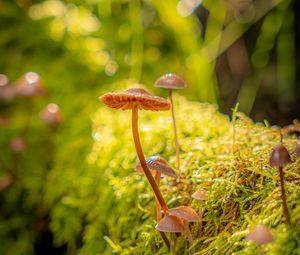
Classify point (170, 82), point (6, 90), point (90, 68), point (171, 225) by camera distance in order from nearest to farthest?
point (171, 225)
point (170, 82)
point (6, 90)
point (90, 68)

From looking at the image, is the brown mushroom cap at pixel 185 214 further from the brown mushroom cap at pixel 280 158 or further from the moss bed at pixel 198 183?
the brown mushroom cap at pixel 280 158

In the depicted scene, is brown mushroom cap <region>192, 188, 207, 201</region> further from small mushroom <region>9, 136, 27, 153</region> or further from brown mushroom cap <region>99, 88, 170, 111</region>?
small mushroom <region>9, 136, 27, 153</region>

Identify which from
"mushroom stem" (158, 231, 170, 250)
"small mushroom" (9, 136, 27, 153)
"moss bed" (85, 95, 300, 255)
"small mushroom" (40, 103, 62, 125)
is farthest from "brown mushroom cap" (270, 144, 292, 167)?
"small mushroom" (9, 136, 27, 153)

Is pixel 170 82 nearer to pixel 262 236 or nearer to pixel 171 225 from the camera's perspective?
pixel 171 225

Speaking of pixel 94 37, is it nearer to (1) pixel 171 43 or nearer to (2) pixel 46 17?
(2) pixel 46 17

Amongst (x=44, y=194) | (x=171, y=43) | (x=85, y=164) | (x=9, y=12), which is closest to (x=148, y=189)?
(x=85, y=164)

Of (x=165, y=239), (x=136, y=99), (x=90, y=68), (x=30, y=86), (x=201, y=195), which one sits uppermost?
(x=90, y=68)

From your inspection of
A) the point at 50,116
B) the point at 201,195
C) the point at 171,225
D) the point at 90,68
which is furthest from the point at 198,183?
the point at 90,68
